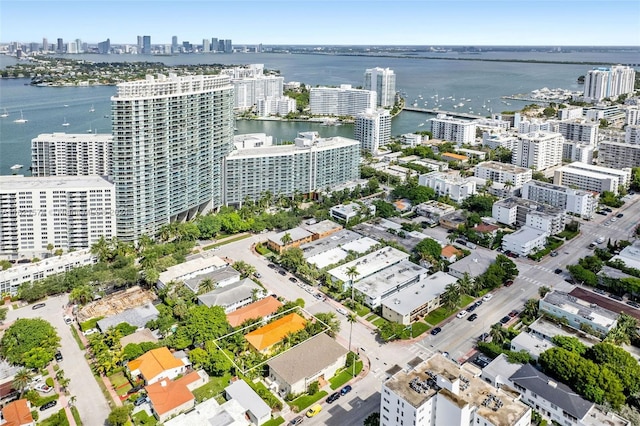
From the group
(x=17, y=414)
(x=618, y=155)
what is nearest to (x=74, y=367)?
(x=17, y=414)

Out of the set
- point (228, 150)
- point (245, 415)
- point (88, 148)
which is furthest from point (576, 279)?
point (88, 148)

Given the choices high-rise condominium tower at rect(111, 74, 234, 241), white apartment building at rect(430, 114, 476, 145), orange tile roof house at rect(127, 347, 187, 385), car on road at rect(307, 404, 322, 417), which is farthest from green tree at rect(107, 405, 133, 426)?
white apartment building at rect(430, 114, 476, 145)

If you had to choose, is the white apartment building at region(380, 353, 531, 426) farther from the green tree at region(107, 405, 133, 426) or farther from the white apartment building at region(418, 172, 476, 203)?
the white apartment building at region(418, 172, 476, 203)

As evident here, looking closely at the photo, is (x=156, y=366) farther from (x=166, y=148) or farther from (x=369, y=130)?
(x=369, y=130)

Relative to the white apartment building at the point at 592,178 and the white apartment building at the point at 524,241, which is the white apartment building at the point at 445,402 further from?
the white apartment building at the point at 592,178

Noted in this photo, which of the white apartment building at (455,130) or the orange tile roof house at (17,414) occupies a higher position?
the white apartment building at (455,130)

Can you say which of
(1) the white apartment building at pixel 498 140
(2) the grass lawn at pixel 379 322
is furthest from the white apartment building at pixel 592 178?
(2) the grass lawn at pixel 379 322
